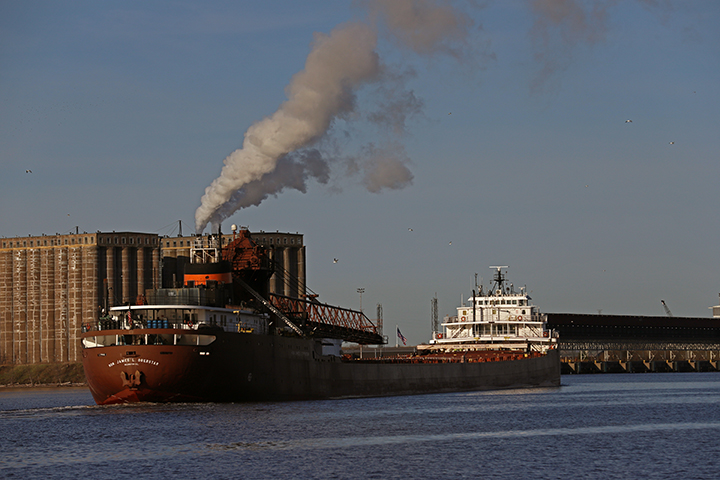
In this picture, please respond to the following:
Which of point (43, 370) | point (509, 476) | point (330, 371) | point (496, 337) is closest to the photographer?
point (509, 476)

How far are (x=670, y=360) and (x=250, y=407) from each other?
472 feet

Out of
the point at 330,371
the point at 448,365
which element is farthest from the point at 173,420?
the point at 448,365

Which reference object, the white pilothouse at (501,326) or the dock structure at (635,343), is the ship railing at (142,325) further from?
the dock structure at (635,343)

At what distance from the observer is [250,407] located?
5641 cm

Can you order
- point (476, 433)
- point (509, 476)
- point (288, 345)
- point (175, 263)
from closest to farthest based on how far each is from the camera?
point (509, 476) → point (476, 433) → point (288, 345) → point (175, 263)

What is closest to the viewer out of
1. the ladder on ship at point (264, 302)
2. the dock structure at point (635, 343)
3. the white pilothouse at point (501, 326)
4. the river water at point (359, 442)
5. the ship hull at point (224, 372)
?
the river water at point (359, 442)

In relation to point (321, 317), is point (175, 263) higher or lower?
higher

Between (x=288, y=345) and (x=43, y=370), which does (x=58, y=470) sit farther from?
(x=43, y=370)

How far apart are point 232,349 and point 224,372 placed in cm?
146

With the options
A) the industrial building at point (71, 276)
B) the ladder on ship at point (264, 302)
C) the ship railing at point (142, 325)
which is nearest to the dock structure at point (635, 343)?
the industrial building at point (71, 276)

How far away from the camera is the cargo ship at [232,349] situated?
54.9 meters

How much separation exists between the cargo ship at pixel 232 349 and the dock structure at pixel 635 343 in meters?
89.6

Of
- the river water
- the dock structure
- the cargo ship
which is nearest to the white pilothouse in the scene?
the cargo ship

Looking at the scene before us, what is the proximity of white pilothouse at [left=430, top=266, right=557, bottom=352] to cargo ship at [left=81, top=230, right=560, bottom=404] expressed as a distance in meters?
11.2
